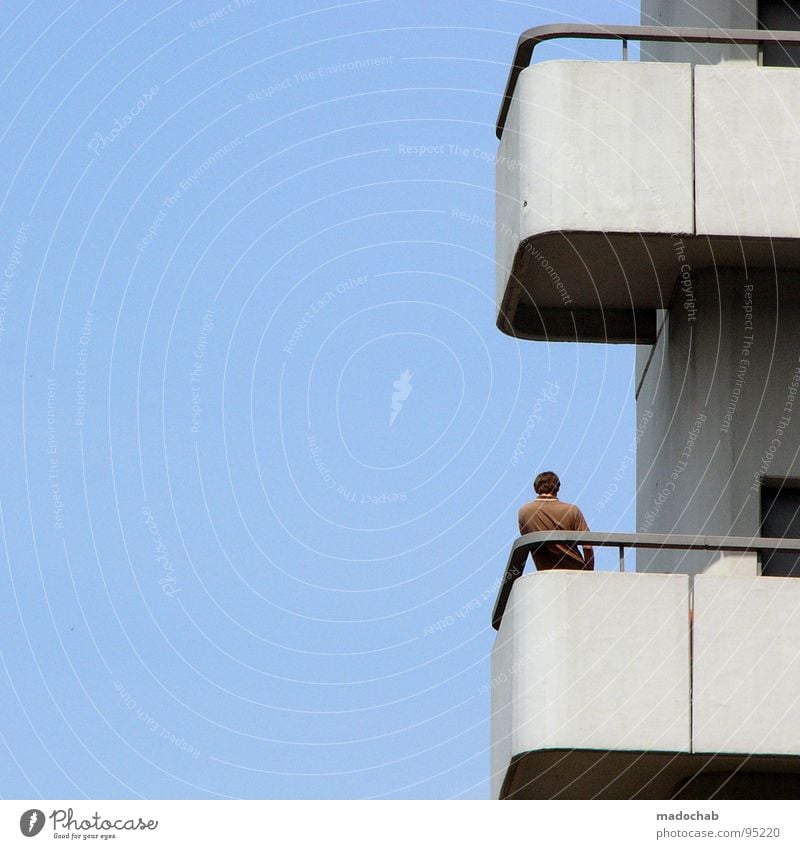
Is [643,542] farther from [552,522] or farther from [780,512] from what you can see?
[780,512]

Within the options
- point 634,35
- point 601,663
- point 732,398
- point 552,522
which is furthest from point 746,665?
point 634,35

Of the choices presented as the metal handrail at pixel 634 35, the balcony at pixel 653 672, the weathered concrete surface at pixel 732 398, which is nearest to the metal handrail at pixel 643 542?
the balcony at pixel 653 672

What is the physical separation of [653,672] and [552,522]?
178cm

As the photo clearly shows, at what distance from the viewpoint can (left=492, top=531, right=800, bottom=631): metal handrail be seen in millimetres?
19281

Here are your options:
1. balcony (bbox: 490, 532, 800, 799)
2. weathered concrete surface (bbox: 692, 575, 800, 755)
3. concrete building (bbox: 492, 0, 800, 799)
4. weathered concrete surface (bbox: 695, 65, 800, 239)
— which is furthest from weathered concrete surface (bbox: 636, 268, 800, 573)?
weathered concrete surface (bbox: 692, 575, 800, 755)

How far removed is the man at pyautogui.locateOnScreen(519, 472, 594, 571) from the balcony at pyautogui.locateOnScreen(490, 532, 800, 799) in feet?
0.56

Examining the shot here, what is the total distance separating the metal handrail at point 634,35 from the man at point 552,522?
11.2 feet

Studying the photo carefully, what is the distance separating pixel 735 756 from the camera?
18.6m

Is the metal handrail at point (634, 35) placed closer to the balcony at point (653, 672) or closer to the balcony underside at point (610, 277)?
the balcony underside at point (610, 277)

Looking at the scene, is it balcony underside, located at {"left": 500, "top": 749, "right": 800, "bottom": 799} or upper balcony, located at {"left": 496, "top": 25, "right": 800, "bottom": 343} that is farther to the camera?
upper balcony, located at {"left": 496, "top": 25, "right": 800, "bottom": 343}

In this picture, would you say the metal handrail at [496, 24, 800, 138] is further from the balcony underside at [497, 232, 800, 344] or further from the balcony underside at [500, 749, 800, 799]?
the balcony underside at [500, 749, 800, 799]

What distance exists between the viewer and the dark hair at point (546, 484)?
67.1ft

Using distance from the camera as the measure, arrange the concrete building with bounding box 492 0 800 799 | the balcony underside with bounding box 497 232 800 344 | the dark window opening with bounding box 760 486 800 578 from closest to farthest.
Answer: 1. the concrete building with bounding box 492 0 800 799
2. the balcony underside with bounding box 497 232 800 344
3. the dark window opening with bounding box 760 486 800 578

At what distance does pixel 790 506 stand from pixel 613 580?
110 inches
